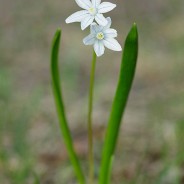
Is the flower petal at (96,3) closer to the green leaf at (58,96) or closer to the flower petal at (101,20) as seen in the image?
the flower petal at (101,20)

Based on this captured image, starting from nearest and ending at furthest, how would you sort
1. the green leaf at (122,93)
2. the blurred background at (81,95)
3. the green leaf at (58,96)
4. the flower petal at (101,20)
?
the flower petal at (101,20) < the green leaf at (122,93) < the green leaf at (58,96) < the blurred background at (81,95)

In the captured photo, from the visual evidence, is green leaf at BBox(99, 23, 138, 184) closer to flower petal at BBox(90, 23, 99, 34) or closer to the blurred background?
flower petal at BBox(90, 23, 99, 34)

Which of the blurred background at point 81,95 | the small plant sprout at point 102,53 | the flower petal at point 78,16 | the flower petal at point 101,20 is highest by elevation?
the flower petal at point 78,16

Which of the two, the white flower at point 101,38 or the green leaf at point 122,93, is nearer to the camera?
the white flower at point 101,38

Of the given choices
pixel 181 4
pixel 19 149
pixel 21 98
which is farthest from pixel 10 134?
pixel 181 4

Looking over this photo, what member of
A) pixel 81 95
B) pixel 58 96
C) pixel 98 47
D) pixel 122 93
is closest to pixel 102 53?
pixel 98 47

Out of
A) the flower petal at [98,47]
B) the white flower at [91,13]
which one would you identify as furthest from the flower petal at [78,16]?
the flower petal at [98,47]

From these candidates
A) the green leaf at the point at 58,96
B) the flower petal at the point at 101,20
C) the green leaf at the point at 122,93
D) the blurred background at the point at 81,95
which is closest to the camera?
the flower petal at the point at 101,20
